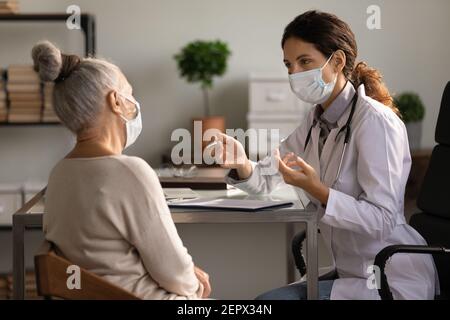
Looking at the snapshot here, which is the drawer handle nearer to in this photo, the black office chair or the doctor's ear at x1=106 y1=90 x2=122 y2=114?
the black office chair

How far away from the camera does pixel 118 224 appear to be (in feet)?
5.26

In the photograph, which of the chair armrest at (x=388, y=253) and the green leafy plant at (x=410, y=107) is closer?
the chair armrest at (x=388, y=253)

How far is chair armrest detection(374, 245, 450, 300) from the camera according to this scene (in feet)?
6.55

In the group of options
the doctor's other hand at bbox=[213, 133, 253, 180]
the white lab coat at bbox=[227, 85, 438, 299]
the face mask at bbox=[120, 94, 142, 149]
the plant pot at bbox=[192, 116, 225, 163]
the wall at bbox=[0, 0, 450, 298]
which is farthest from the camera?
the wall at bbox=[0, 0, 450, 298]

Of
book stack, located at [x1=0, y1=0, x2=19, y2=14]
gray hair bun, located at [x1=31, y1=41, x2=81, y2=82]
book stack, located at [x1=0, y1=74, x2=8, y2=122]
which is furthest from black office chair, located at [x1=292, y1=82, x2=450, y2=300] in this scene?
book stack, located at [x1=0, y1=0, x2=19, y2=14]

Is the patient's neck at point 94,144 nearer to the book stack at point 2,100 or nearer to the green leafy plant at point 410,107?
the book stack at point 2,100

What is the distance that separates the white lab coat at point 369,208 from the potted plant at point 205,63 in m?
1.87

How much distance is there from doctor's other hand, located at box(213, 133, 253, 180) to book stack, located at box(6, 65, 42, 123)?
6.41ft

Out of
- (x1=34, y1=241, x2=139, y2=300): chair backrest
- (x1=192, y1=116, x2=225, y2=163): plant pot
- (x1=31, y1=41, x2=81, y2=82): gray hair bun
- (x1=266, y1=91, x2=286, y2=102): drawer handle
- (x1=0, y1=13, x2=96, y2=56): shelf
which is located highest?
(x1=0, y1=13, x2=96, y2=56): shelf

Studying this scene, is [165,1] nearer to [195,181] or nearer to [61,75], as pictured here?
[195,181]

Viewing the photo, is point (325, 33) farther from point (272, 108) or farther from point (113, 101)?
point (272, 108)

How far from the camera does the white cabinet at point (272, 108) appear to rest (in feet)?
13.5

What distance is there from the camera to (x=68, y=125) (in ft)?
5.64

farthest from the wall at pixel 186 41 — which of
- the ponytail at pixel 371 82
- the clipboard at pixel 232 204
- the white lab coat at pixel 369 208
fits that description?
the clipboard at pixel 232 204
